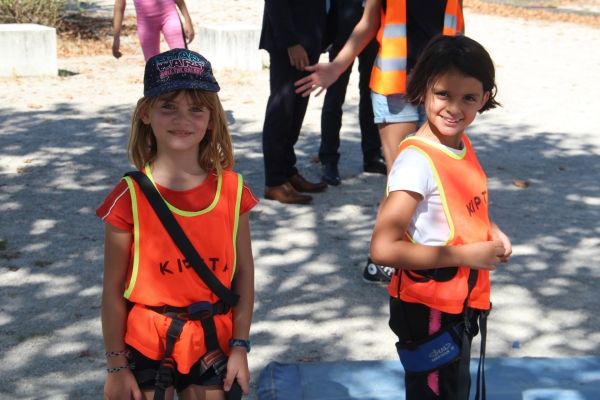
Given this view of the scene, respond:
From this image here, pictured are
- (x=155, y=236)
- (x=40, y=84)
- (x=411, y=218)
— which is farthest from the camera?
(x=40, y=84)

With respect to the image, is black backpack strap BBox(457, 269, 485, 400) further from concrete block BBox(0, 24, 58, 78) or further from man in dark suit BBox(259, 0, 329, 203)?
concrete block BBox(0, 24, 58, 78)

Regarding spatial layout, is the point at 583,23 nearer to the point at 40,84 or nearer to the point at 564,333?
the point at 40,84

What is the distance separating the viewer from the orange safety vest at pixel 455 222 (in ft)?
7.81

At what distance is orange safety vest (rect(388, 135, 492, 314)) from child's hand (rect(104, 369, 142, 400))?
0.88 meters

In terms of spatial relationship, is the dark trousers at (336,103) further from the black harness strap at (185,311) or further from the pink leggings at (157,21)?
the black harness strap at (185,311)

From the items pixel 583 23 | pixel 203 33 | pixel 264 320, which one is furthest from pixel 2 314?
pixel 583 23

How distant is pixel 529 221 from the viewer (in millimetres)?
5613

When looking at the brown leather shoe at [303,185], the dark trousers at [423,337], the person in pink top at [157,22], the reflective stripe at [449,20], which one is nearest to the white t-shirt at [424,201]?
the dark trousers at [423,337]

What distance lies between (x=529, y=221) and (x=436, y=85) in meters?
3.41

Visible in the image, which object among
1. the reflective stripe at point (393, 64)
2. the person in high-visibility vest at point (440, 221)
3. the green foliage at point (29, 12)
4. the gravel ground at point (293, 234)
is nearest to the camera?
the person in high-visibility vest at point (440, 221)

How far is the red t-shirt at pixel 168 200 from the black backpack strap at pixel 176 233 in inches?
2.0

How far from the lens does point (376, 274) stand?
14.8ft

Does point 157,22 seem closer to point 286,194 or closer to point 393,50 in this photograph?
point 286,194

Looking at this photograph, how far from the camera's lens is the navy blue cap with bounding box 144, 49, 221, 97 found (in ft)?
7.37
